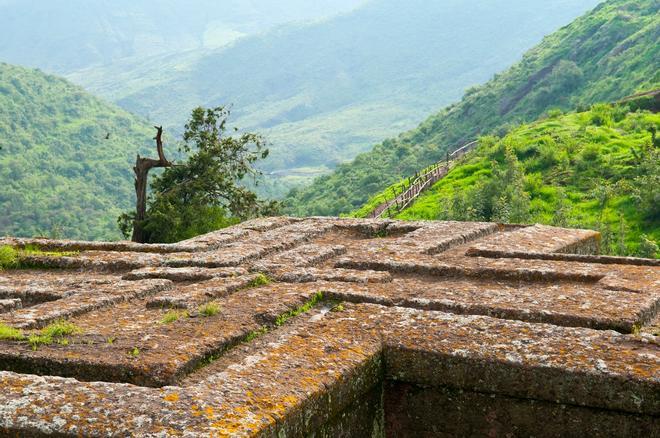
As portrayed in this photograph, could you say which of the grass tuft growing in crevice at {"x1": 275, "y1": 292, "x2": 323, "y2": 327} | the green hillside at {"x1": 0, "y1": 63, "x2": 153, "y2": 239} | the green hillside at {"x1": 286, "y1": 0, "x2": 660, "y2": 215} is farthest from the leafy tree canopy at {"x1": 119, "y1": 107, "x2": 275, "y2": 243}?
the green hillside at {"x1": 0, "y1": 63, "x2": 153, "y2": 239}

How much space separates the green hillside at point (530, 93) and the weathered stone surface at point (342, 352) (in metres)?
50.1

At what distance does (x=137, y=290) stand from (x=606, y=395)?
3.46 meters

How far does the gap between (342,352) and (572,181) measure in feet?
88.0

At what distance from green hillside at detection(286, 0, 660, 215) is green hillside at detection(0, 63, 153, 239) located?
2349 cm

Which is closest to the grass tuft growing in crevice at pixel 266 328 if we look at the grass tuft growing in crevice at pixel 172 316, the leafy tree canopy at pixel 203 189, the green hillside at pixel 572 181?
the grass tuft growing in crevice at pixel 172 316

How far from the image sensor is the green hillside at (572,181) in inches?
948

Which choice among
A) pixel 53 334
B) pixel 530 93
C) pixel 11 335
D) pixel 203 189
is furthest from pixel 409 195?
pixel 530 93

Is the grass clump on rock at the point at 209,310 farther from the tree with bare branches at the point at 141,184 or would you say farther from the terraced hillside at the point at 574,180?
the terraced hillside at the point at 574,180

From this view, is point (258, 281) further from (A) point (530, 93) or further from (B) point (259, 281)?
(A) point (530, 93)

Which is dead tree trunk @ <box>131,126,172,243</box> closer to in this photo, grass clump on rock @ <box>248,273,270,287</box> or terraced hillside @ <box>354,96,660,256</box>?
terraced hillside @ <box>354,96,660,256</box>

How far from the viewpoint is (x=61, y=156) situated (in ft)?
360

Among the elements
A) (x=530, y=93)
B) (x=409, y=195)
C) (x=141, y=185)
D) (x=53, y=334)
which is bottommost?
(x=409, y=195)

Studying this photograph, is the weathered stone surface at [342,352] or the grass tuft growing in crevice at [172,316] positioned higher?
the grass tuft growing in crevice at [172,316]

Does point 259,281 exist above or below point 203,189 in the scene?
below
